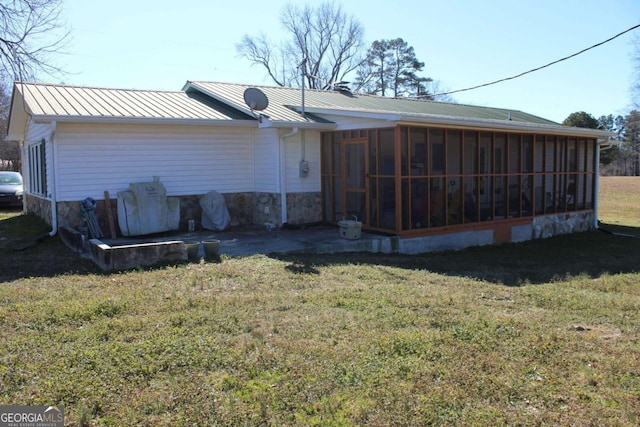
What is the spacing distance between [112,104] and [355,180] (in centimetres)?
543

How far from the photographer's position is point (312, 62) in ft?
129

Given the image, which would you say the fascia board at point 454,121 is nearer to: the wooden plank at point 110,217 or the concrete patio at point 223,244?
the concrete patio at point 223,244

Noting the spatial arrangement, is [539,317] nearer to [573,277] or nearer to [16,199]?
[573,277]

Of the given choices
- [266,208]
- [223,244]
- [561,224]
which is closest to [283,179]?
[266,208]

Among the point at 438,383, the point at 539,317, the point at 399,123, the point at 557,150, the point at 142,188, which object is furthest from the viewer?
the point at 557,150

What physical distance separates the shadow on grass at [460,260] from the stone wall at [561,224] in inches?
20.4

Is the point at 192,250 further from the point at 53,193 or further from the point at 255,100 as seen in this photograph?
the point at 255,100

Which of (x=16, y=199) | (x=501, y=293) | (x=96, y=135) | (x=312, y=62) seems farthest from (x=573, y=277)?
(x=312, y=62)

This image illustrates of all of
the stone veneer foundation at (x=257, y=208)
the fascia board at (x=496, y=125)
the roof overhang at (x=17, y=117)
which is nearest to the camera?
the fascia board at (x=496, y=125)

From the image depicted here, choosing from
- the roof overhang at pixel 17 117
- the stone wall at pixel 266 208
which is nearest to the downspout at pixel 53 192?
the roof overhang at pixel 17 117

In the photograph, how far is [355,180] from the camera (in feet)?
38.5

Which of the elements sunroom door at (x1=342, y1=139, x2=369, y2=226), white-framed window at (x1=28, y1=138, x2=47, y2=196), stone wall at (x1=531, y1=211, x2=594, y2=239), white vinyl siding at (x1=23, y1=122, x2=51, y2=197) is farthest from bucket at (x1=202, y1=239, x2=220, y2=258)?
stone wall at (x1=531, y1=211, x2=594, y2=239)

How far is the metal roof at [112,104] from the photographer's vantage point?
1033cm

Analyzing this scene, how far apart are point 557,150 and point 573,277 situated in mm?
6729
